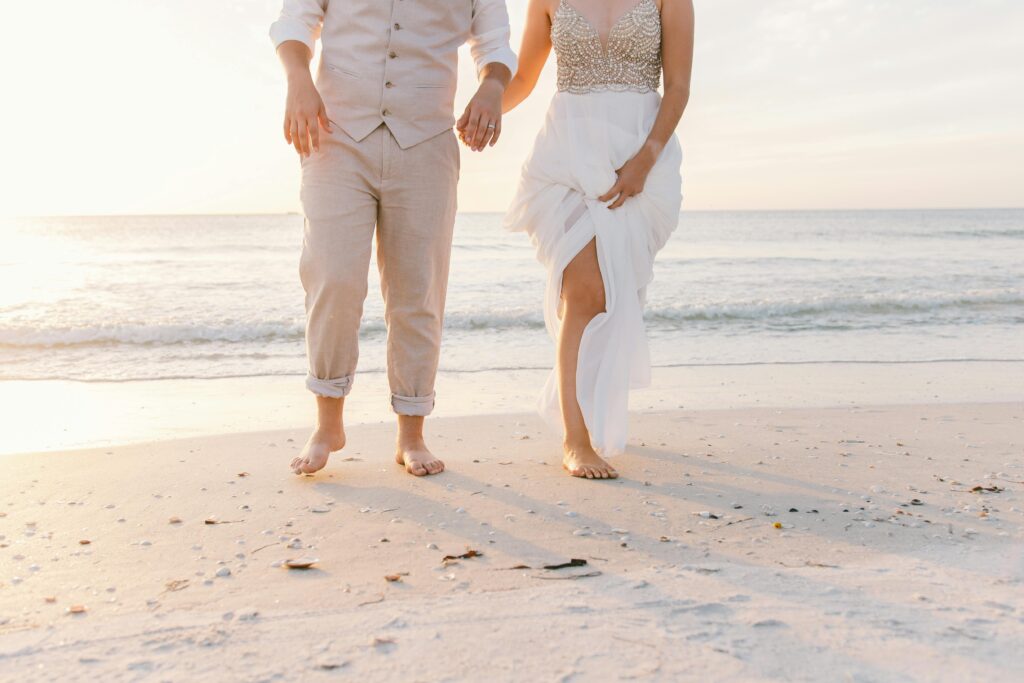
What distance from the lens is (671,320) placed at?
9.65 metres

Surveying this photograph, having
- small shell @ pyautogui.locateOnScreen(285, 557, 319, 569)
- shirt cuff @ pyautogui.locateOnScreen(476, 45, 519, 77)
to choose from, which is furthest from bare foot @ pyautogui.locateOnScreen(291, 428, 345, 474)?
shirt cuff @ pyautogui.locateOnScreen(476, 45, 519, 77)

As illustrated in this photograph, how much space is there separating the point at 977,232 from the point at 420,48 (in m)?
34.9

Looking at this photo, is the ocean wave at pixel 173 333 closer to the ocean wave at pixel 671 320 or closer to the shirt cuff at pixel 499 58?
the ocean wave at pixel 671 320

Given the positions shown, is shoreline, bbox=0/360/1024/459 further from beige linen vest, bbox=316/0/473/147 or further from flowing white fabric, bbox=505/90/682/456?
beige linen vest, bbox=316/0/473/147

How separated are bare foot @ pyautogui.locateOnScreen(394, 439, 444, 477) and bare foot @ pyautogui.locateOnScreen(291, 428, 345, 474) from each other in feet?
0.80

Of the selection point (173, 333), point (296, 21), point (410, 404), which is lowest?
point (173, 333)

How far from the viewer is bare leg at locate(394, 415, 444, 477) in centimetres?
331

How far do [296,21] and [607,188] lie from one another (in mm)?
1276

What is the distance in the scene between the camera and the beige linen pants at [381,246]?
3115 millimetres

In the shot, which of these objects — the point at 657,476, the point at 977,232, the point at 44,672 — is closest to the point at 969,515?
the point at 657,476

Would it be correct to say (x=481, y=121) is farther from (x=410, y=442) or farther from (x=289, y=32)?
(x=410, y=442)

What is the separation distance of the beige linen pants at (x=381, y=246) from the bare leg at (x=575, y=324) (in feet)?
1.61

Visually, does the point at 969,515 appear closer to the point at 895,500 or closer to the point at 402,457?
the point at 895,500

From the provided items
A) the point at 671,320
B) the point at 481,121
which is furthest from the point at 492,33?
the point at 671,320
